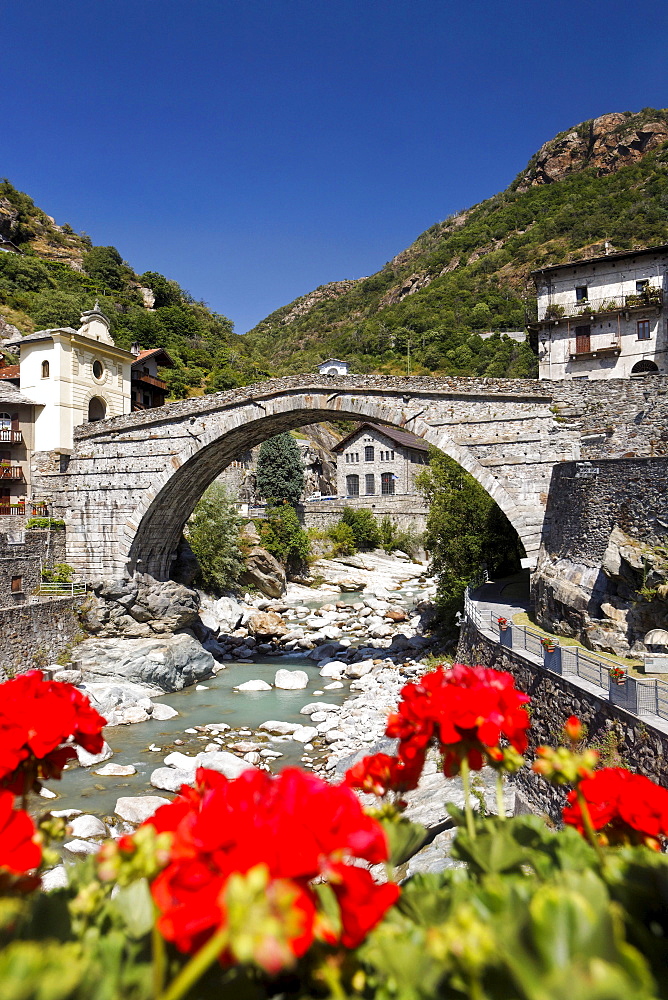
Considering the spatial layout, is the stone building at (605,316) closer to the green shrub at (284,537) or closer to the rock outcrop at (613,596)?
the rock outcrop at (613,596)

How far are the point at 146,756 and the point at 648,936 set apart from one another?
40.7 feet

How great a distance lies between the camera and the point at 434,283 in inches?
3130

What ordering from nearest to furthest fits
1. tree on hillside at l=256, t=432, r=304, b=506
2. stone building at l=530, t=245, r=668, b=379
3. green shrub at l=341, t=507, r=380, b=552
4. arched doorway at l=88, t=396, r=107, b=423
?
stone building at l=530, t=245, r=668, b=379 < arched doorway at l=88, t=396, r=107, b=423 < tree on hillside at l=256, t=432, r=304, b=506 < green shrub at l=341, t=507, r=380, b=552

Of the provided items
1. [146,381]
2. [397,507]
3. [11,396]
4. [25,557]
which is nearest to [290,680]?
[25,557]

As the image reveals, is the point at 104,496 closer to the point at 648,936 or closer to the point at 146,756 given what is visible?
the point at 146,756

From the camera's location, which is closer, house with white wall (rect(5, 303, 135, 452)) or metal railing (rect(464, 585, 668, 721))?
metal railing (rect(464, 585, 668, 721))

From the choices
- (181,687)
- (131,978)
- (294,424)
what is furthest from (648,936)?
(294,424)

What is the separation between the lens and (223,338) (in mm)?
59969

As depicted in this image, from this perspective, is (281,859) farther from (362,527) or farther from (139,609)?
(362,527)

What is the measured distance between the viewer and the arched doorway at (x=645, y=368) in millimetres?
22578

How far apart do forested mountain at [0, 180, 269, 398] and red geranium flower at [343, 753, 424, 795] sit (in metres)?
40.3

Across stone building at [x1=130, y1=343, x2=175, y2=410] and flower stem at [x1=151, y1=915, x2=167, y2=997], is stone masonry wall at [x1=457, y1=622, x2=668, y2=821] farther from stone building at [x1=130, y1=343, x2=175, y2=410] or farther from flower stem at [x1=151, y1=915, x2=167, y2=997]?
stone building at [x1=130, y1=343, x2=175, y2=410]

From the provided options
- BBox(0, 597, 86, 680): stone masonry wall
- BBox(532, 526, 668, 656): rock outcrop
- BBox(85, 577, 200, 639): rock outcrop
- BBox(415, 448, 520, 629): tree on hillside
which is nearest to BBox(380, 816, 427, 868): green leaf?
BBox(532, 526, 668, 656): rock outcrop

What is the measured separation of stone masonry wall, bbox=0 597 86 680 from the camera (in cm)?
1477
